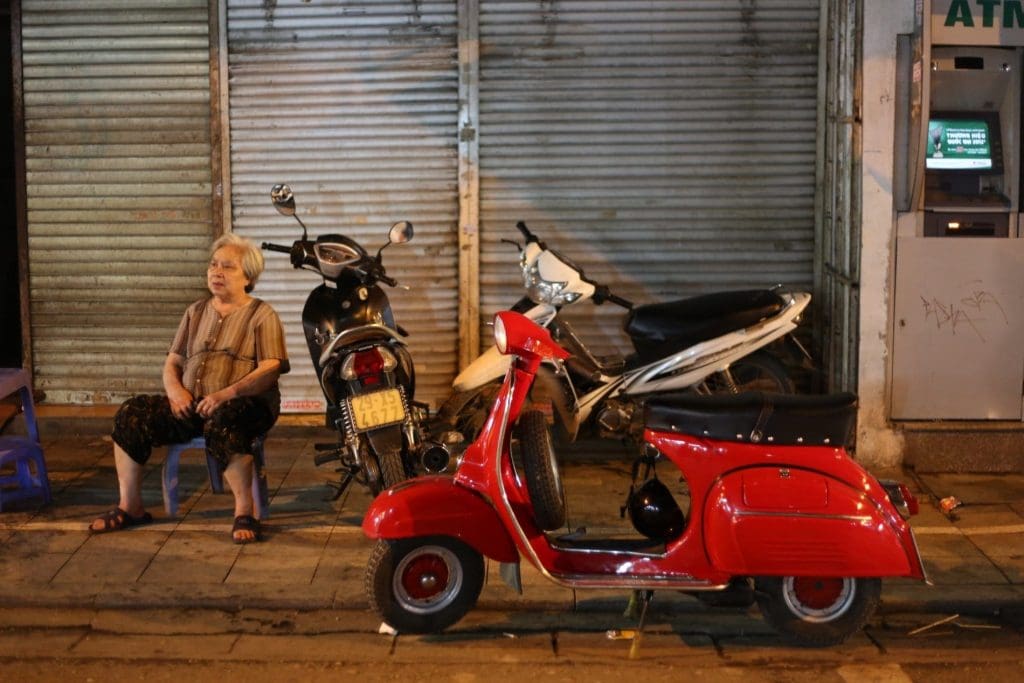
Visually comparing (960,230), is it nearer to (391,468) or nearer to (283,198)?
(391,468)

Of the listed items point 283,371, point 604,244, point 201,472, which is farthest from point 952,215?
point 201,472

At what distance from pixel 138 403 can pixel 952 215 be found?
485 centimetres

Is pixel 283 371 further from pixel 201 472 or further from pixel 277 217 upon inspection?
pixel 277 217

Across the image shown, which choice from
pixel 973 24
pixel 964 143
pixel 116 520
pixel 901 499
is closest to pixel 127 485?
pixel 116 520

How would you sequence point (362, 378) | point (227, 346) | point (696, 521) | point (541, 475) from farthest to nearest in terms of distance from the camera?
point (227, 346) < point (362, 378) < point (541, 475) < point (696, 521)

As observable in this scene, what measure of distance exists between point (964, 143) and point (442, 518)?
4288mm

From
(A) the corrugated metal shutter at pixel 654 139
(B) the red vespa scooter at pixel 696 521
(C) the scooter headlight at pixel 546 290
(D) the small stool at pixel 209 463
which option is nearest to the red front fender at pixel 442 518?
(B) the red vespa scooter at pixel 696 521

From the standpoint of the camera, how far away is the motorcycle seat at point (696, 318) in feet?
23.9

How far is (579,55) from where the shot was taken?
8.20 meters

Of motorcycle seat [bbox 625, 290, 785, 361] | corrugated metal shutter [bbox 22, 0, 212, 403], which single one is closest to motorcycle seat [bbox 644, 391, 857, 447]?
motorcycle seat [bbox 625, 290, 785, 361]

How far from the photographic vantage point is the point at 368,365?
639 centimetres

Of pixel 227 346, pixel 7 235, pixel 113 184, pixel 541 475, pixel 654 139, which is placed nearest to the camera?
pixel 541 475

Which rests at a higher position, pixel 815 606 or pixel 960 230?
pixel 960 230

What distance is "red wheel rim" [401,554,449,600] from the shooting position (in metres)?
5.18
